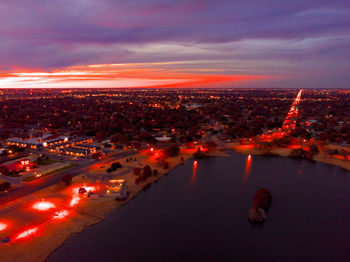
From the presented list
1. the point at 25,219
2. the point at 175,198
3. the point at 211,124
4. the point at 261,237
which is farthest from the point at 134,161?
the point at 211,124

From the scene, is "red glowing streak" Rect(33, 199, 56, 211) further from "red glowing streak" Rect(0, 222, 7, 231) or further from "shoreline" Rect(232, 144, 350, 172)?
"shoreline" Rect(232, 144, 350, 172)

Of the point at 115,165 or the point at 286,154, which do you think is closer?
the point at 115,165

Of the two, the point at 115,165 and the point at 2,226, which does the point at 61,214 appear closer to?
the point at 2,226

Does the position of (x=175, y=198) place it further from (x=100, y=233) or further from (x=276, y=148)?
(x=276, y=148)

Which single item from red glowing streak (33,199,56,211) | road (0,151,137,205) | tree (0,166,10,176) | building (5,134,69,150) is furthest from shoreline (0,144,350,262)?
building (5,134,69,150)

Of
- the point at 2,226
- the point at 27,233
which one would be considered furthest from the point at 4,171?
the point at 27,233

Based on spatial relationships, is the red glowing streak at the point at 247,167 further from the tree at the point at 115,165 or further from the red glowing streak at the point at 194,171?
the tree at the point at 115,165
